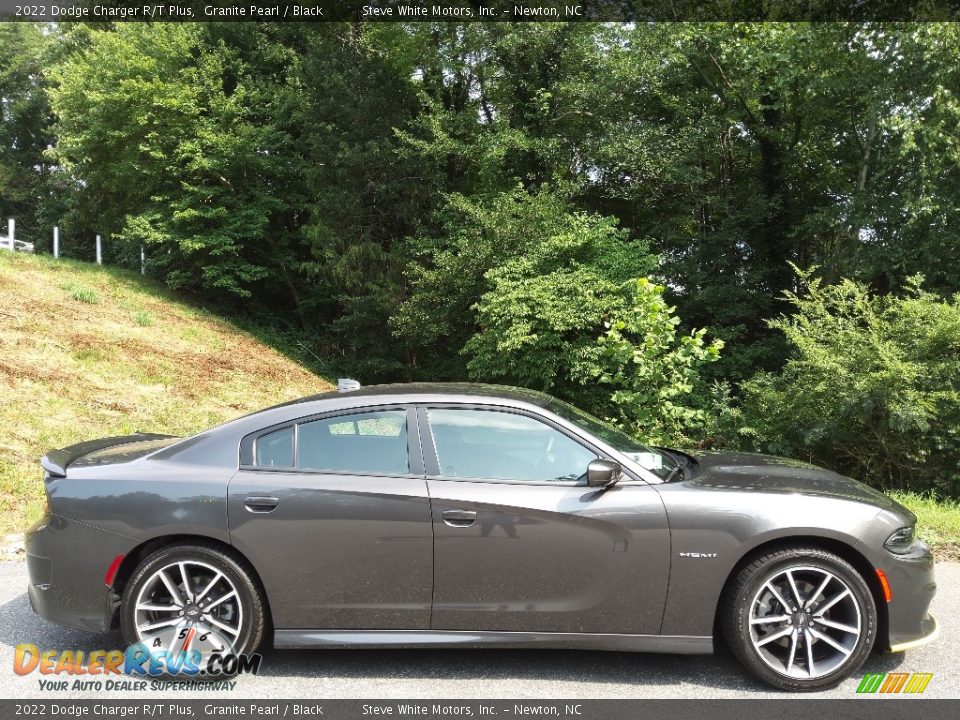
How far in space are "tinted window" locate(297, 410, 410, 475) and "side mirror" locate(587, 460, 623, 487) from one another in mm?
965

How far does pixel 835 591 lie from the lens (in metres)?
3.62

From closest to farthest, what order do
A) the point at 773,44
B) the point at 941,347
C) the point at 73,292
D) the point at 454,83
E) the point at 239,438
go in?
the point at 239,438, the point at 941,347, the point at 773,44, the point at 73,292, the point at 454,83

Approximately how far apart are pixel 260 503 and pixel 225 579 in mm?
441

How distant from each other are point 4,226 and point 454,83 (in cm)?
3497

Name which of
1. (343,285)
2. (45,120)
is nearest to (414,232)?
(343,285)

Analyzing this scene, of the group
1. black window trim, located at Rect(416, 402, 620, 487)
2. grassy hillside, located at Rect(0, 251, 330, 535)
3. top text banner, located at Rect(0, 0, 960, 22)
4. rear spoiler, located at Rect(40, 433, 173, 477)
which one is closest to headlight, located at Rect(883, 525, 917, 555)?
black window trim, located at Rect(416, 402, 620, 487)

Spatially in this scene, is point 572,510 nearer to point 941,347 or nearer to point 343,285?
point 941,347

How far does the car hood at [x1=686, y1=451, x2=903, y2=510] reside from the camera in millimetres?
3744

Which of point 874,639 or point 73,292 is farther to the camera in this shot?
point 73,292

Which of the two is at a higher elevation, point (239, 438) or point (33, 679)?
point (239, 438)

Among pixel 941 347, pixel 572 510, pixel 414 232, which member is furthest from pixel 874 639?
pixel 414 232

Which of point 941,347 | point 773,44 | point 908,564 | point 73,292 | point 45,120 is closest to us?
point 908,564

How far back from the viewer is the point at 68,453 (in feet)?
14.1

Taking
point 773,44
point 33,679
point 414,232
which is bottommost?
point 33,679
